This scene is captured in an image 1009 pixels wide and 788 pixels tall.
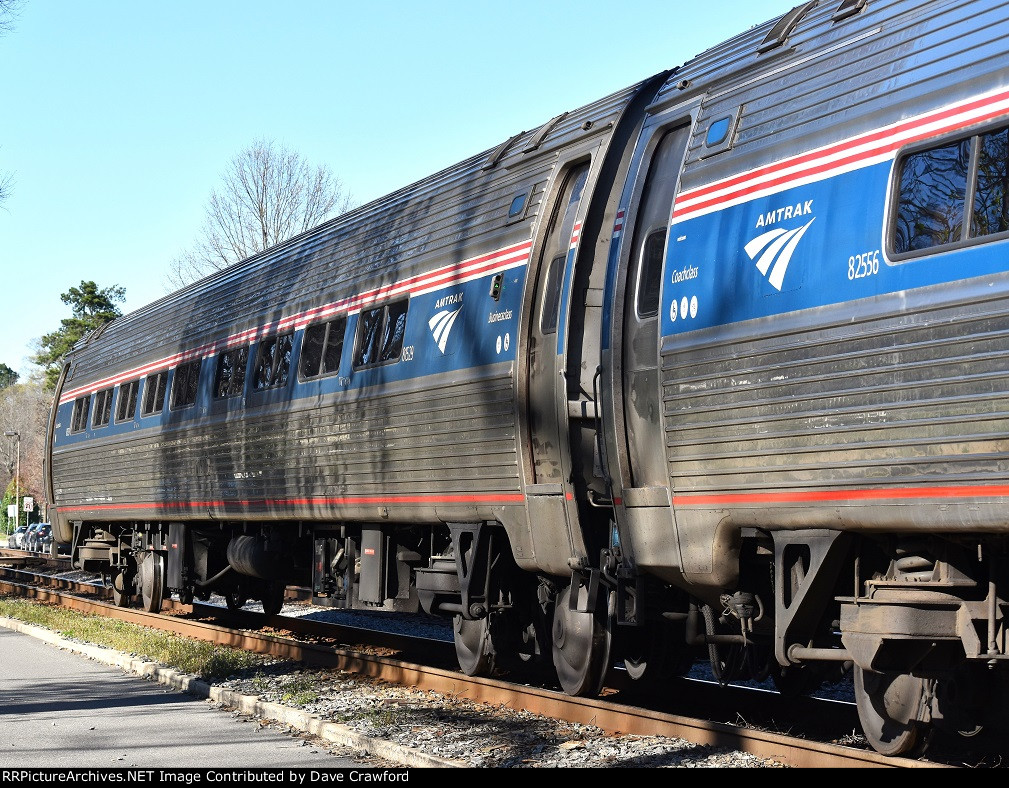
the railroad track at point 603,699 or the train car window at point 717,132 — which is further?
the train car window at point 717,132

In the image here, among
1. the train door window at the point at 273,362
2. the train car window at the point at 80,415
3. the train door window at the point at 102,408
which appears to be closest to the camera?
the train door window at the point at 273,362

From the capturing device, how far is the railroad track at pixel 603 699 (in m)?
6.59

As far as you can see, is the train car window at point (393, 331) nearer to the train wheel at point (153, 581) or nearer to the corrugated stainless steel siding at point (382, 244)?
the corrugated stainless steel siding at point (382, 244)

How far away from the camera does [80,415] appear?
20.2 meters

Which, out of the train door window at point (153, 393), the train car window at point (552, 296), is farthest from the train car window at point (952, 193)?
the train door window at point (153, 393)

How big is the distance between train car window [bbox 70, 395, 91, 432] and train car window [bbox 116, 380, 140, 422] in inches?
77.7

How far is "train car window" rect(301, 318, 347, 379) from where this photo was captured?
11.3 m

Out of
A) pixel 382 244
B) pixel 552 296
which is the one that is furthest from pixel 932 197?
pixel 382 244

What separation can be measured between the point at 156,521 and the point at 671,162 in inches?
466

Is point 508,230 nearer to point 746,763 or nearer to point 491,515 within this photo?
point 491,515

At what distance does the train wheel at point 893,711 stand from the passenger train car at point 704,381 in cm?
2

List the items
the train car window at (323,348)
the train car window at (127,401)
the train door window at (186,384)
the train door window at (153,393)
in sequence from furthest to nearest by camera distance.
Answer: the train car window at (127,401) → the train door window at (153,393) → the train door window at (186,384) → the train car window at (323,348)

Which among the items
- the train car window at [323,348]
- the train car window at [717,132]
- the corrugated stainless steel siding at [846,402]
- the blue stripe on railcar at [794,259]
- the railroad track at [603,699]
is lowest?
the railroad track at [603,699]
